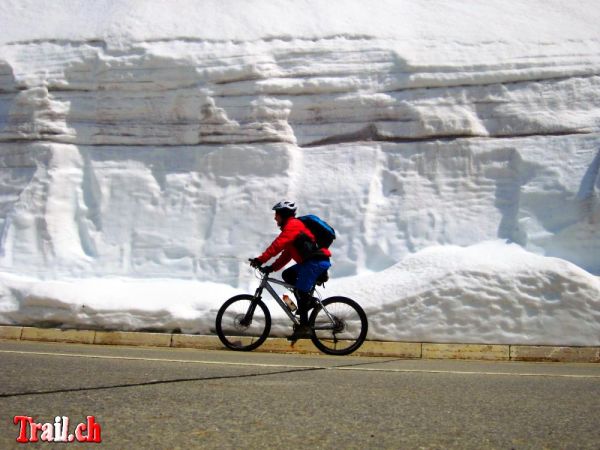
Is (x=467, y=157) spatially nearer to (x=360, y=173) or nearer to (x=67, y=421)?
(x=360, y=173)

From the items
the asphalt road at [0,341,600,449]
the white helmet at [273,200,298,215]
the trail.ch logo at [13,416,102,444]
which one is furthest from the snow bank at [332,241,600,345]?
the trail.ch logo at [13,416,102,444]

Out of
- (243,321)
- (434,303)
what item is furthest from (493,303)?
(243,321)

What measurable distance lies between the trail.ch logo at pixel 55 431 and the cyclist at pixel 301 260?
5.04 metres

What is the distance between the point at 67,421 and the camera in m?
3.85

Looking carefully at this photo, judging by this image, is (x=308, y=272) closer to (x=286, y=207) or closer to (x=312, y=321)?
(x=312, y=321)

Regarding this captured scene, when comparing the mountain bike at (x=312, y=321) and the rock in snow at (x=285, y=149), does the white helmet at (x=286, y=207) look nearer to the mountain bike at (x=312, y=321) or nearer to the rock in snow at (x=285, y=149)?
the mountain bike at (x=312, y=321)

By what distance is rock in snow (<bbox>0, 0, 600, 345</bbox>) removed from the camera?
Result: 11.8 metres

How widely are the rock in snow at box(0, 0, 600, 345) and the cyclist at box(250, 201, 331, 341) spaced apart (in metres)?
1.92

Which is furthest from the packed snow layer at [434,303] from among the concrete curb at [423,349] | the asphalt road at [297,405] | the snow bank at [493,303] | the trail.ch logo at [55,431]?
the trail.ch logo at [55,431]

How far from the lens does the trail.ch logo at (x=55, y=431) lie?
354 centimetres

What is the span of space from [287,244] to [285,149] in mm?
4355

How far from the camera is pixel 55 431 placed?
3.66 meters

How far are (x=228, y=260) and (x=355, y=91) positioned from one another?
10.6ft

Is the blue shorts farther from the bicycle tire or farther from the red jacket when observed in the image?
the bicycle tire
